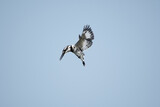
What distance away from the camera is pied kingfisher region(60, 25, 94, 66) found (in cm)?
1299

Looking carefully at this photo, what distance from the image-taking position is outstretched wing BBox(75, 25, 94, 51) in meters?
13.5

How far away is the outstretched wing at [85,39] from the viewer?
13.5m

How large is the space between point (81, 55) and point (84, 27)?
6.10ft

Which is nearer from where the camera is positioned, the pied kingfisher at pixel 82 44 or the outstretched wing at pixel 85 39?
the pied kingfisher at pixel 82 44

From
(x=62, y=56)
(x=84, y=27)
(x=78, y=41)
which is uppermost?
(x=84, y=27)

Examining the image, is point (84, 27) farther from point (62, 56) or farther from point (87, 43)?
point (62, 56)

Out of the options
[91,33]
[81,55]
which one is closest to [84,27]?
[91,33]

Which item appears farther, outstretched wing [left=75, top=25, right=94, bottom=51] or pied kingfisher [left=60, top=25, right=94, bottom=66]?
outstretched wing [left=75, top=25, right=94, bottom=51]

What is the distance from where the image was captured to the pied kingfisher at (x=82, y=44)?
13.0 meters

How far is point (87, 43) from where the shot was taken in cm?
1377

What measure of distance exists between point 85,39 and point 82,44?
344 mm

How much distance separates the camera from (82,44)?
13648 millimetres

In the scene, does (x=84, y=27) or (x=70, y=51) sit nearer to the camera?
(x=70, y=51)

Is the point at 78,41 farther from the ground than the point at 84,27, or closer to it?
closer to it
